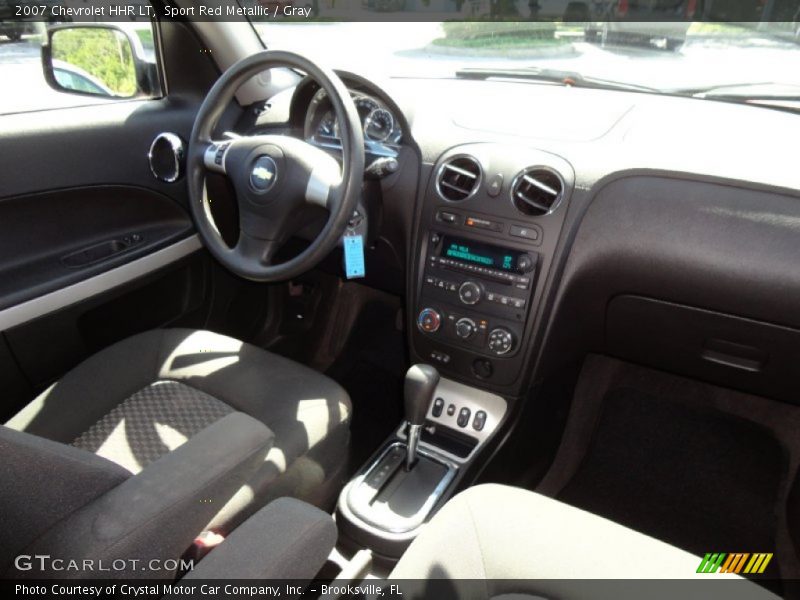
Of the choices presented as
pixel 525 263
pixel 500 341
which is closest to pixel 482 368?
pixel 500 341

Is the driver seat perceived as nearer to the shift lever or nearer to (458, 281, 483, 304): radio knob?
the shift lever

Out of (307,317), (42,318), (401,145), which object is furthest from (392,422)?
(42,318)

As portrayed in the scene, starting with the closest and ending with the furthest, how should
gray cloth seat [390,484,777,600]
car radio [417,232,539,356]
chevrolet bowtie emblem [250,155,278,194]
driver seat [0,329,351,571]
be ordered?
1. driver seat [0,329,351,571]
2. gray cloth seat [390,484,777,600]
3. chevrolet bowtie emblem [250,155,278,194]
4. car radio [417,232,539,356]

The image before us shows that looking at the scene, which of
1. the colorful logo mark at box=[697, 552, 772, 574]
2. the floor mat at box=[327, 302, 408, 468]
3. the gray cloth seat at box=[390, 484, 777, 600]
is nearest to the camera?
the gray cloth seat at box=[390, 484, 777, 600]

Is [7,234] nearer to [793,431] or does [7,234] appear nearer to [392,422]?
[392,422]

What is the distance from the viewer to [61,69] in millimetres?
1913

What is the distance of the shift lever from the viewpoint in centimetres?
162

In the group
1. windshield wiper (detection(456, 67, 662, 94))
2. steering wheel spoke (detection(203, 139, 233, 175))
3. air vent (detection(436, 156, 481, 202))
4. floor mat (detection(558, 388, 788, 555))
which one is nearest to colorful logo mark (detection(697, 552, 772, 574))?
floor mat (detection(558, 388, 788, 555))

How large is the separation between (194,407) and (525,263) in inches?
33.3

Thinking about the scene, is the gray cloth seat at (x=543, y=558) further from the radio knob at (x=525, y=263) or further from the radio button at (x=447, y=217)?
the radio button at (x=447, y=217)

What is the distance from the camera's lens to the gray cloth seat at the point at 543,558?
1.04 meters

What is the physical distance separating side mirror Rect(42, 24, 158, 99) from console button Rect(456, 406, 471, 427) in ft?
4.38

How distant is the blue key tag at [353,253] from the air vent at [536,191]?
39 cm

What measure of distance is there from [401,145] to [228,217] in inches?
26.0
